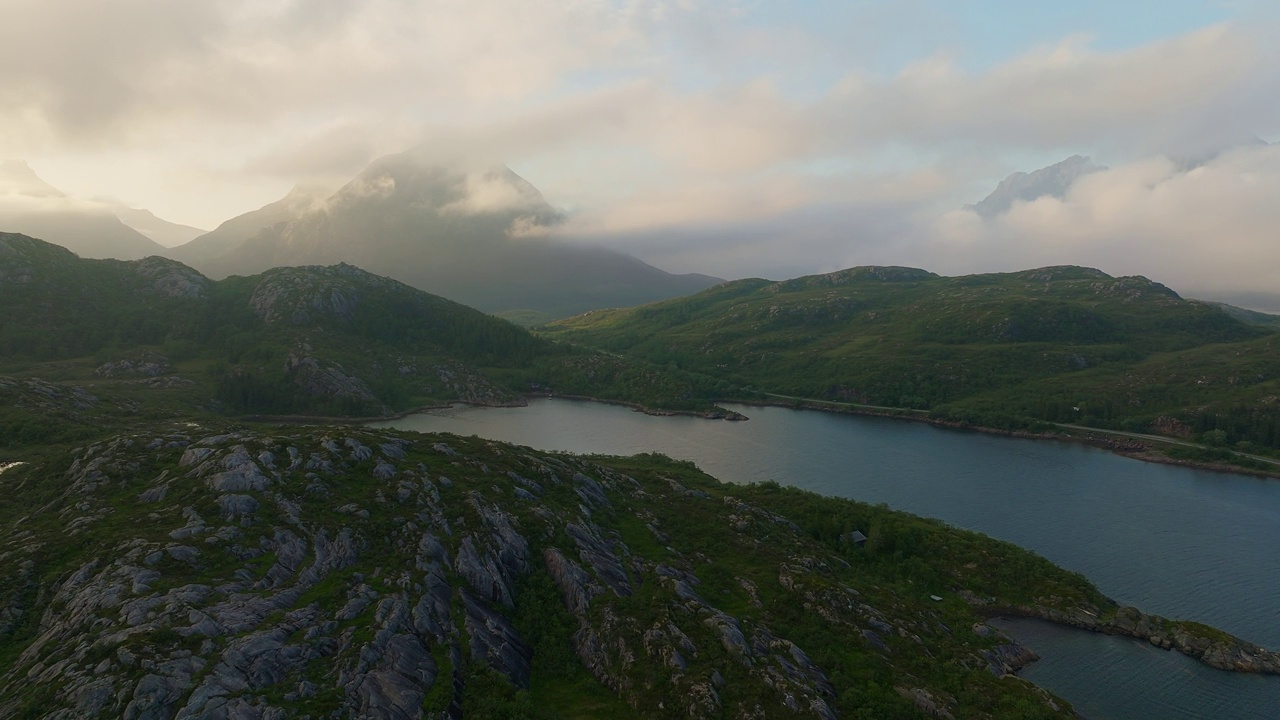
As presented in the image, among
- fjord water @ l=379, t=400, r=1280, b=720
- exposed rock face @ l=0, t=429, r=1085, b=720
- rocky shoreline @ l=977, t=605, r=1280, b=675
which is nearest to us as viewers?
exposed rock face @ l=0, t=429, r=1085, b=720

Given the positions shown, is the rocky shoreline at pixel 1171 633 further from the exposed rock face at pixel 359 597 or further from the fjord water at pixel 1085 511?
the exposed rock face at pixel 359 597

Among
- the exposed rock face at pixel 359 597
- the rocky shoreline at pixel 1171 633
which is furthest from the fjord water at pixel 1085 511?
the exposed rock face at pixel 359 597

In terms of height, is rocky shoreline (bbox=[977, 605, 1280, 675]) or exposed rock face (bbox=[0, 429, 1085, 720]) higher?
exposed rock face (bbox=[0, 429, 1085, 720])

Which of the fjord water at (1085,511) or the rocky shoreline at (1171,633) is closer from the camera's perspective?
the fjord water at (1085,511)

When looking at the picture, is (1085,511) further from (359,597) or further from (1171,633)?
(359,597)

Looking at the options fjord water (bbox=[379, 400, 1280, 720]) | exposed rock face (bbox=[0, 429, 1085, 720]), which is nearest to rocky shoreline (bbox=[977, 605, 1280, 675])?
fjord water (bbox=[379, 400, 1280, 720])

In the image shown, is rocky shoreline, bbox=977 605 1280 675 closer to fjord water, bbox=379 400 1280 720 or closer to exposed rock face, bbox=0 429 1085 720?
fjord water, bbox=379 400 1280 720

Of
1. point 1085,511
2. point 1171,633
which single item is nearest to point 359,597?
point 1171,633

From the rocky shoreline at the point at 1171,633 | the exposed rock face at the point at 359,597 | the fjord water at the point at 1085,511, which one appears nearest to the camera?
the exposed rock face at the point at 359,597
